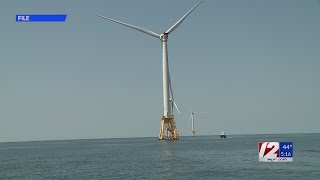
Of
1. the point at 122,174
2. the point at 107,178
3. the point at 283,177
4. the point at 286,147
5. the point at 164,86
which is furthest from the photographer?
the point at 164,86

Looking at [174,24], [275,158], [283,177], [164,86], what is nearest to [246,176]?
[283,177]

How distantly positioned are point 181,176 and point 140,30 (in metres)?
138

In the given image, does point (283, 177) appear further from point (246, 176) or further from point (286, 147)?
point (286, 147)

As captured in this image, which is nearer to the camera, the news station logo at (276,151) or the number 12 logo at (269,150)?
the news station logo at (276,151)

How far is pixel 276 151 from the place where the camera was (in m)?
25.6

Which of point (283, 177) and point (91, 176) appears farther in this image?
point (91, 176)

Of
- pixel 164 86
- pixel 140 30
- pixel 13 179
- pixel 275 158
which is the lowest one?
pixel 13 179

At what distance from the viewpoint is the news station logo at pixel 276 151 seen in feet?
82.7

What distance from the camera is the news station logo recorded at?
2522 centimetres

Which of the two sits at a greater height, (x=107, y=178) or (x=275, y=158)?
(x=275, y=158)

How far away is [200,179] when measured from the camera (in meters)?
59.6

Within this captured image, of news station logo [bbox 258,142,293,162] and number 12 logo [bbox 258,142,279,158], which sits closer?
news station logo [bbox 258,142,293,162]

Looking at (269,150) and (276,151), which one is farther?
(269,150)

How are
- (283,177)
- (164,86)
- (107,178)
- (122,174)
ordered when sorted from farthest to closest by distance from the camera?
(164,86) → (122,174) → (107,178) → (283,177)
